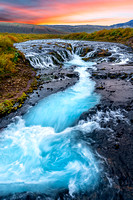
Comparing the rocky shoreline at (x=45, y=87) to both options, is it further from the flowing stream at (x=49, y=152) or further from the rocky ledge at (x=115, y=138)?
the rocky ledge at (x=115, y=138)

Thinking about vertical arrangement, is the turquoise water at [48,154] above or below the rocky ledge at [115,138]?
below

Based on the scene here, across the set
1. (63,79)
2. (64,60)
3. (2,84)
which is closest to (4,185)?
(2,84)

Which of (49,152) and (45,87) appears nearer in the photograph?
(49,152)

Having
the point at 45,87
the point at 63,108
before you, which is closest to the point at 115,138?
the point at 63,108

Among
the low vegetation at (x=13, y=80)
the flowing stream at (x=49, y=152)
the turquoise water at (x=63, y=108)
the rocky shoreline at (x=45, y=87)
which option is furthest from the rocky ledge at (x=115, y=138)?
the low vegetation at (x=13, y=80)

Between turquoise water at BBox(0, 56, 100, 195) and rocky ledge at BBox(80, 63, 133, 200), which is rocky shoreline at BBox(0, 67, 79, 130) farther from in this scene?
rocky ledge at BBox(80, 63, 133, 200)

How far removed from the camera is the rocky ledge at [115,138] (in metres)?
5.75

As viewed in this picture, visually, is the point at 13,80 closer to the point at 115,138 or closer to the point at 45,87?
the point at 45,87

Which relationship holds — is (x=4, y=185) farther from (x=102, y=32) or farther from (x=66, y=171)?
(x=102, y=32)

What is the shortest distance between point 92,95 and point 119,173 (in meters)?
9.35

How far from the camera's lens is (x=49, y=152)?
27.2ft

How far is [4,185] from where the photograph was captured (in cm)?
636

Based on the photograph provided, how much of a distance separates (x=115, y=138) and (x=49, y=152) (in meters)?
4.81

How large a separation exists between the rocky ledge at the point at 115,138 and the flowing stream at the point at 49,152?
1.84ft
